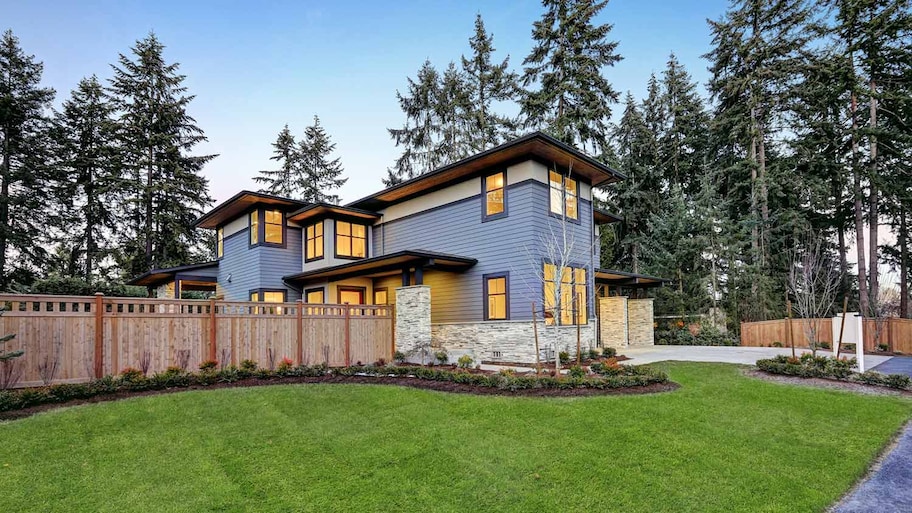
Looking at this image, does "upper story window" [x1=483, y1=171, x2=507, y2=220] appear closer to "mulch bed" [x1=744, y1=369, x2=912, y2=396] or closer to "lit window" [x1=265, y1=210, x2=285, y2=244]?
"mulch bed" [x1=744, y1=369, x2=912, y2=396]

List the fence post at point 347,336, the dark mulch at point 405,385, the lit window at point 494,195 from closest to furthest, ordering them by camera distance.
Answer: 1. the dark mulch at point 405,385
2. the fence post at point 347,336
3. the lit window at point 494,195

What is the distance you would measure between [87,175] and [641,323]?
29.5 m

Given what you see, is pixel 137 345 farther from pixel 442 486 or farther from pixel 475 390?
pixel 442 486

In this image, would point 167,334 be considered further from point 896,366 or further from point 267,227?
point 896,366

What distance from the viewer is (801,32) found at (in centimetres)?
2048

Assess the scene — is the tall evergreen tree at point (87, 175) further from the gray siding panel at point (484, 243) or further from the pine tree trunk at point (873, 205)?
the pine tree trunk at point (873, 205)

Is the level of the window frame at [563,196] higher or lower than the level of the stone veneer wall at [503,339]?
higher

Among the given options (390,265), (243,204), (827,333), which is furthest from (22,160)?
(827,333)

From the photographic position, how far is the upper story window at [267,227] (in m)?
16.6

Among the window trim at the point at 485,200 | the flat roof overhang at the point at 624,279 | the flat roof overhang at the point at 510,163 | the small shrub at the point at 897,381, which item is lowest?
the small shrub at the point at 897,381

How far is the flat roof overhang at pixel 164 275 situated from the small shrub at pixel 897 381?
21393 millimetres

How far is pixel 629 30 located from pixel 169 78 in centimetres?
2519

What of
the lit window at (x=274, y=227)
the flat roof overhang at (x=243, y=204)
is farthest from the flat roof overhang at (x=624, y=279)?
the lit window at (x=274, y=227)

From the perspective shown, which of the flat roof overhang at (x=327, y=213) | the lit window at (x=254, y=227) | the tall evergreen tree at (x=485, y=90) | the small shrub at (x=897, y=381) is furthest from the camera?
the tall evergreen tree at (x=485, y=90)
